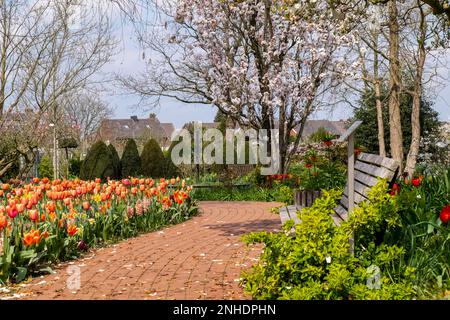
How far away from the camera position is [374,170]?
5.34 metres

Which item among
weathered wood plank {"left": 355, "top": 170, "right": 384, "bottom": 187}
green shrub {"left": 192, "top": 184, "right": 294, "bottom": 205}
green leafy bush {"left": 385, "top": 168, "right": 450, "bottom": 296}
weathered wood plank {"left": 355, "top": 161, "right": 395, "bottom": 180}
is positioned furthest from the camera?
green shrub {"left": 192, "top": 184, "right": 294, "bottom": 205}

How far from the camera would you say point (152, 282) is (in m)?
5.25

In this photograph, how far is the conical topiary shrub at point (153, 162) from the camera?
1958 cm

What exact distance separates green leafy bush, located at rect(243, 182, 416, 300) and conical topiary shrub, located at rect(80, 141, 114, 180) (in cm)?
1513

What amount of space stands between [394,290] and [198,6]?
1268cm

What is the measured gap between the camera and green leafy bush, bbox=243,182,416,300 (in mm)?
4035

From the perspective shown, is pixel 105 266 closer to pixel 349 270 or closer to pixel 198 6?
pixel 349 270

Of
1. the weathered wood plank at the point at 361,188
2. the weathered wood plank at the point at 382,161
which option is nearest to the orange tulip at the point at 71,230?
the weathered wood plank at the point at 361,188

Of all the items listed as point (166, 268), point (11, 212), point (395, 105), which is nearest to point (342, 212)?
point (166, 268)

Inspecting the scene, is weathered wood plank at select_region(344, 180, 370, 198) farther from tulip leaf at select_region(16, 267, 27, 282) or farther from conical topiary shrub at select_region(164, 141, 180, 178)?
conical topiary shrub at select_region(164, 141, 180, 178)

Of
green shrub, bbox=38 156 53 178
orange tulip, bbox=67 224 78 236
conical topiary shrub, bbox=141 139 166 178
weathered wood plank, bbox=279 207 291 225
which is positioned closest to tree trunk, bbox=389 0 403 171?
conical topiary shrub, bbox=141 139 166 178

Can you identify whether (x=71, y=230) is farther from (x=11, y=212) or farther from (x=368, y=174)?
(x=368, y=174)

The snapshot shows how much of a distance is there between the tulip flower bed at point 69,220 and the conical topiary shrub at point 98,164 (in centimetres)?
901

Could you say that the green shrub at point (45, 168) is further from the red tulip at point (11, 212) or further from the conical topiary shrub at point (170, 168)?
the red tulip at point (11, 212)
